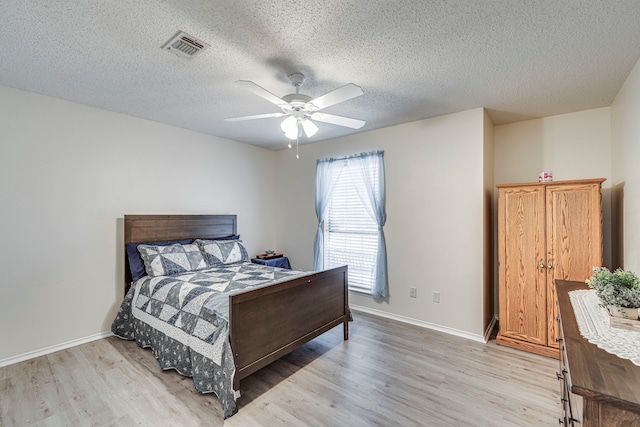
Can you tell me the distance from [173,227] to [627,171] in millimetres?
4716

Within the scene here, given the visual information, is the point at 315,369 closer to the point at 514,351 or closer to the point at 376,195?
the point at 514,351

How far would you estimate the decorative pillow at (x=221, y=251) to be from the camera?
3.63 metres

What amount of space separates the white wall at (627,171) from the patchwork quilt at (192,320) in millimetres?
2893

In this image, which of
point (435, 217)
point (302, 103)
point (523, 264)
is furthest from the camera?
point (435, 217)

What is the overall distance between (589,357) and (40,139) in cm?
428

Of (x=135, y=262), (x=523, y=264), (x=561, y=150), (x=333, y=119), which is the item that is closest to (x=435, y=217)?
(x=523, y=264)

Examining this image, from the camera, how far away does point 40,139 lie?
9.18ft

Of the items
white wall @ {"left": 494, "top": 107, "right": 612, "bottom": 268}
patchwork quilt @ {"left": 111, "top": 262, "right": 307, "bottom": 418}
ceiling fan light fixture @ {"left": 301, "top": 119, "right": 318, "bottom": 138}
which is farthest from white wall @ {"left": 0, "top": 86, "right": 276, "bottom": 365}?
white wall @ {"left": 494, "top": 107, "right": 612, "bottom": 268}

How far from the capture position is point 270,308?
2.28 meters

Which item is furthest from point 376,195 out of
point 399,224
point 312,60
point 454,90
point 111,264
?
point 111,264

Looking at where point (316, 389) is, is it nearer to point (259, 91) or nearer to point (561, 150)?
point (259, 91)

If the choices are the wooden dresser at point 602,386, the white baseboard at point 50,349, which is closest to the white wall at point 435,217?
the wooden dresser at point 602,386

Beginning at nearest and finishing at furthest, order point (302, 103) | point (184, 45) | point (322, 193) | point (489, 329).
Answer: point (184, 45), point (302, 103), point (489, 329), point (322, 193)

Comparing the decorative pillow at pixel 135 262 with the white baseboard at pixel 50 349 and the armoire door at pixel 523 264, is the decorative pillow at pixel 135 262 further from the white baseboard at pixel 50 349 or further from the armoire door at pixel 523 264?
the armoire door at pixel 523 264
